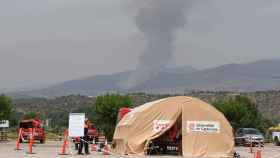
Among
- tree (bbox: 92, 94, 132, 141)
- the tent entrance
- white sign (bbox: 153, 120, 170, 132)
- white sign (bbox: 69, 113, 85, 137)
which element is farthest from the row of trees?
white sign (bbox: 69, 113, 85, 137)

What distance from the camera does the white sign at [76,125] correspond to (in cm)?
3097

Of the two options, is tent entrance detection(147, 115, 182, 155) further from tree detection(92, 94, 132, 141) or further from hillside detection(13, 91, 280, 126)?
hillside detection(13, 91, 280, 126)

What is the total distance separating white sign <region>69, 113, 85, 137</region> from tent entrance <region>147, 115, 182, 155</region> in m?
3.87

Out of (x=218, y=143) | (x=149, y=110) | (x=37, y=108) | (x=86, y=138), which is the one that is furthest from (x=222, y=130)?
(x=37, y=108)

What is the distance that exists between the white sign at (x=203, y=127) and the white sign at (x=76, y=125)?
514 centimetres

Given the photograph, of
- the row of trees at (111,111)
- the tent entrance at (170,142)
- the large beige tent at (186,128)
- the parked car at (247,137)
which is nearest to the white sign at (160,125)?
the large beige tent at (186,128)

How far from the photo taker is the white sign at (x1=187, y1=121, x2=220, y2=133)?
3188cm

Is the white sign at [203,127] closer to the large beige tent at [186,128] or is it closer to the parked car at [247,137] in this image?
the large beige tent at [186,128]

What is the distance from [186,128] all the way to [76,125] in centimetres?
528

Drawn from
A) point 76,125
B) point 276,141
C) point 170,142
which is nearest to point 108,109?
point 276,141

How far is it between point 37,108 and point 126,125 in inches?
3727

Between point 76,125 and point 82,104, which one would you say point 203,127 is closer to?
point 76,125

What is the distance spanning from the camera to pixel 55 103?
13350 centimetres

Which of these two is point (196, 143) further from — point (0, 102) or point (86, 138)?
point (0, 102)
